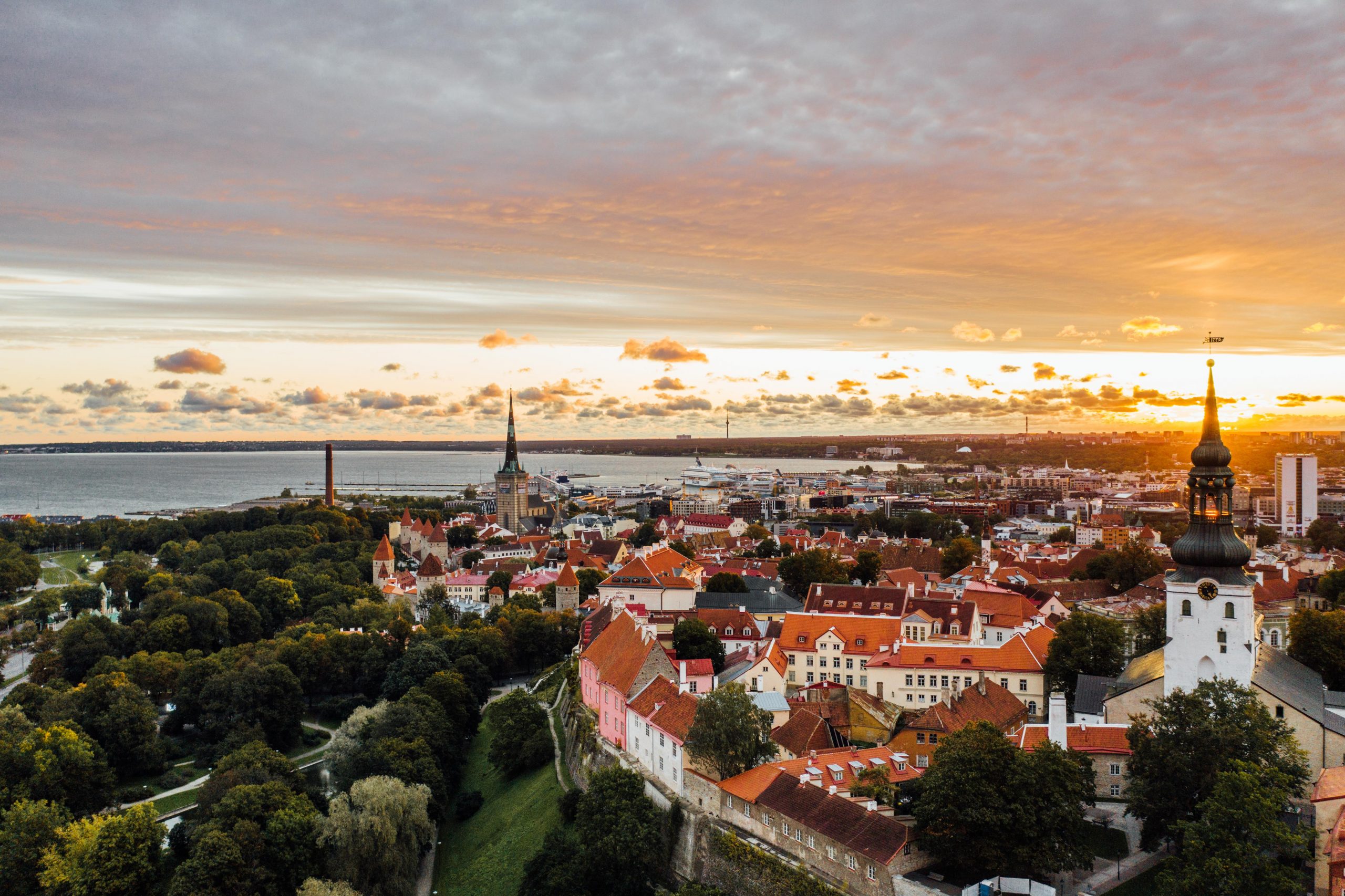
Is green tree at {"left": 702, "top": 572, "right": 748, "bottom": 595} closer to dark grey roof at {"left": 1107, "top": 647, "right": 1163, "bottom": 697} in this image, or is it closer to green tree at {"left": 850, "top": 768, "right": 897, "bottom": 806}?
dark grey roof at {"left": 1107, "top": 647, "right": 1163, "bottom": 697}

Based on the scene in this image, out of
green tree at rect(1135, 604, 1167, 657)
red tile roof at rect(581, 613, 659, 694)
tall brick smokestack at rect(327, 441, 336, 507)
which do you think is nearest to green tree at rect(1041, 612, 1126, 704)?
green tree at rect(1135, 604, 1167, 657)

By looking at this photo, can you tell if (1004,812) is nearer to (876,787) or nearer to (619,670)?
(876,787)

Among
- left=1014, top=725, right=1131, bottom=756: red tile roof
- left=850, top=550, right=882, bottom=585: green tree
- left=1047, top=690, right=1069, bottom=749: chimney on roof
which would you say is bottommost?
left=850, top=550, right=882, bottom=585: green tree

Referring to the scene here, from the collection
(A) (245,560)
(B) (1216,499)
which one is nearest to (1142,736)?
(B) (1216,499)

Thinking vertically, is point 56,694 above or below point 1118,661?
below

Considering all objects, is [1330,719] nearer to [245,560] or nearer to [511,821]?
[511,821]

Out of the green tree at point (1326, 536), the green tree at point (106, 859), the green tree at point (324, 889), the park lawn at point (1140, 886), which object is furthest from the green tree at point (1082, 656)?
the green tree at point (1326, 536)

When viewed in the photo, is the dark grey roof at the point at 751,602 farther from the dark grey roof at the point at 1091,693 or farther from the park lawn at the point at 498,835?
the dark grey roof at the point at 1091,693
